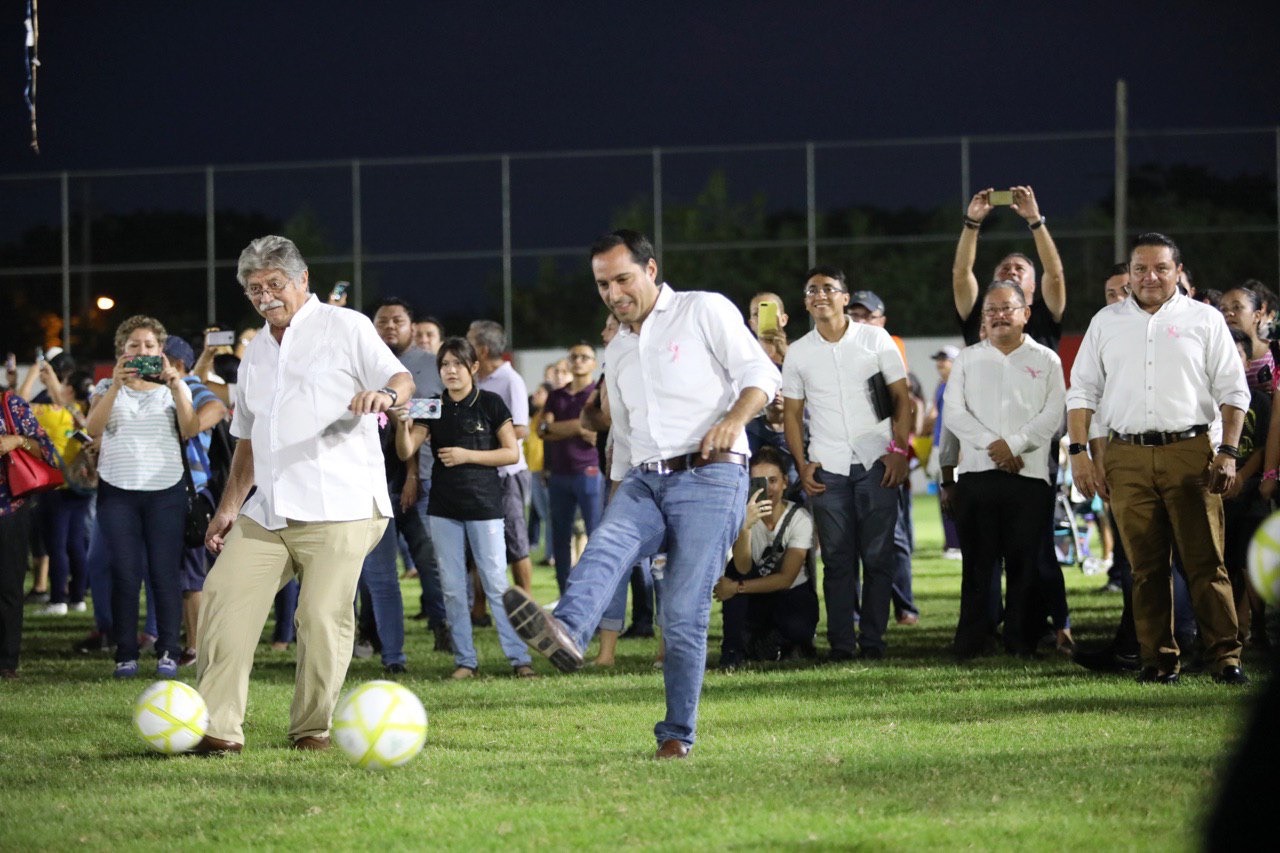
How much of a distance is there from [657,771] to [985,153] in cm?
3170

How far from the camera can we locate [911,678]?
8.28 m

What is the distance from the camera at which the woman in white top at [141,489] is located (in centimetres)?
908

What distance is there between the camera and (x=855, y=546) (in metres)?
9.44

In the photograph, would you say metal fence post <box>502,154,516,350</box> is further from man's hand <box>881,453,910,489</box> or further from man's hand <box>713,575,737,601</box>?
man's hand <box>713,575,737,601</box>

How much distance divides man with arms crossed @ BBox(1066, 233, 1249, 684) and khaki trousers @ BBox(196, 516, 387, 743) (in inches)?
151

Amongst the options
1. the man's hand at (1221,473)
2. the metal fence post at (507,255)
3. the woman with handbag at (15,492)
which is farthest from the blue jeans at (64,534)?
the metal fence post at (507,255)

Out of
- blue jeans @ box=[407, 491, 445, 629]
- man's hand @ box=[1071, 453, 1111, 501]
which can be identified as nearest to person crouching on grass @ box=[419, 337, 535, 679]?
blue jeans @ box=[407, 491, 445, 629]

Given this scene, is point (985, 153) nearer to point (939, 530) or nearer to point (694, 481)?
point (939, 530)

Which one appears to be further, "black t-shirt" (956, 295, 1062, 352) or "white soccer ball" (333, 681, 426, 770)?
"black t-shirt" (956, 295, 1062, 352)

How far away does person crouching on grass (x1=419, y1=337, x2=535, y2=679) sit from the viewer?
8.86 m

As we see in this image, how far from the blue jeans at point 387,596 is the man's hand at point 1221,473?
4.50 metres

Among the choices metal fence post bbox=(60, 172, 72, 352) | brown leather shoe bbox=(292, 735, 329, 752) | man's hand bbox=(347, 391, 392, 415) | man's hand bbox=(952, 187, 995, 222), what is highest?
metal fence post bbox=(60, 172, 72, 352)

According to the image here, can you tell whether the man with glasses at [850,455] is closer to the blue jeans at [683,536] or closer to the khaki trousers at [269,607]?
the blue jeans at [683,536]

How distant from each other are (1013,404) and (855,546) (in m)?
1.30
